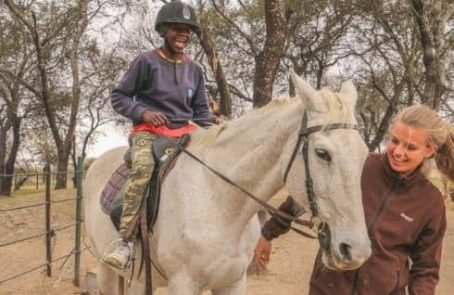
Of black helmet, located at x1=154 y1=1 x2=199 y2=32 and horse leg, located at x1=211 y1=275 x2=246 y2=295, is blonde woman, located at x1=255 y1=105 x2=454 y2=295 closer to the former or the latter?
horse leg, located at x1=211 y1=275 x2=246 y2=295

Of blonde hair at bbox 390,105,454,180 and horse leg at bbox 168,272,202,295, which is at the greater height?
blonde hair at bbox 390,105,454,180

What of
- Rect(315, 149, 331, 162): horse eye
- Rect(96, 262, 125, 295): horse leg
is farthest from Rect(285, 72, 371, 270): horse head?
Rect(96, 262, 125, 295): horse leg

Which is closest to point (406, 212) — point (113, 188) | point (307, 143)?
point (307, 143)

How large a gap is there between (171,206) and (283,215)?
0.69 metres

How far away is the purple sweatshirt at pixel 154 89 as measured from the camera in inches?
138

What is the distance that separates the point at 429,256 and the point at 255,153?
3.31 ft

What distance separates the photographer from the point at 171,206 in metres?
3.10

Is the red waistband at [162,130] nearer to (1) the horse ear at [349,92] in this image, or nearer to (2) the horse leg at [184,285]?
(2) the horse leg at [184,285]

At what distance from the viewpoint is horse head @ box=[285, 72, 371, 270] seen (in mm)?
2232

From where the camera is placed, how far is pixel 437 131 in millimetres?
2352

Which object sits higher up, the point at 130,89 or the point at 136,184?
the point at 130,89

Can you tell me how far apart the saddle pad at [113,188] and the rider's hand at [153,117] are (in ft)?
1.79

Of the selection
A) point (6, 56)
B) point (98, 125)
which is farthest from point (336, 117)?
point (98, 125)

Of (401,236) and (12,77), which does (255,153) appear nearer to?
(401,236)
